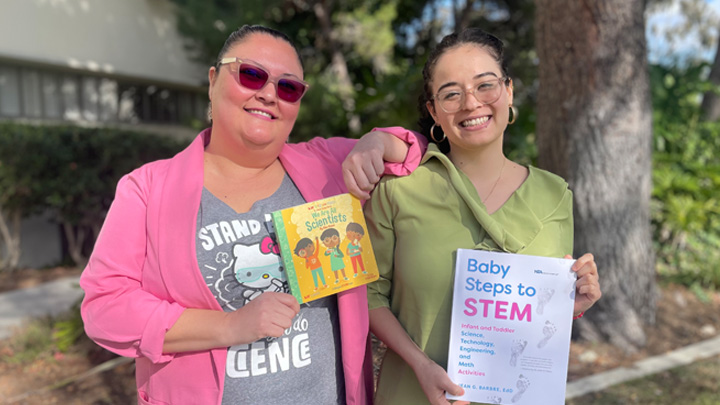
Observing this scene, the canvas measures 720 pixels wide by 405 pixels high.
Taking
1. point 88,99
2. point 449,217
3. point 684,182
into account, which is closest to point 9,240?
point 88,99

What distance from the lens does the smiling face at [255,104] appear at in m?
1.77

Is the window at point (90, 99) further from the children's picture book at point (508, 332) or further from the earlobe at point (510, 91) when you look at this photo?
the children's picture book at point (508, 332)

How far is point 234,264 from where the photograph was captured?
1.73 meters

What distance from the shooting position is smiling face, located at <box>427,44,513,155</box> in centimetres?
174

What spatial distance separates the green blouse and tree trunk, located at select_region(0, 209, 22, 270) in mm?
8114

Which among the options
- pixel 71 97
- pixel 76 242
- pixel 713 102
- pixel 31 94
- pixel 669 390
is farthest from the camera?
pixel 71 97

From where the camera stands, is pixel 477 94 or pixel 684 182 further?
pixel 684 182

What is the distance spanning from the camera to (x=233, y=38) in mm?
1871

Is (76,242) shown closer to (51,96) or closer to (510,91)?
(51,96)

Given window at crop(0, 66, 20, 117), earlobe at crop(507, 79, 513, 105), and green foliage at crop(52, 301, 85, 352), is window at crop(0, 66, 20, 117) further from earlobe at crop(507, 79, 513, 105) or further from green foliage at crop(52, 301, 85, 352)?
earlobe at crop(507, 79, 513, 105)

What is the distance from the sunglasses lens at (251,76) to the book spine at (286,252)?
0.42 meters

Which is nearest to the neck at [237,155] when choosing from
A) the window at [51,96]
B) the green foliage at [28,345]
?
the green foliage at [28,345]

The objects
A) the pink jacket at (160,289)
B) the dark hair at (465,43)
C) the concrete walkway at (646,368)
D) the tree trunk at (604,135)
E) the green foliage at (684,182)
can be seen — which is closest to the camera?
the pink jacket at (160,289)

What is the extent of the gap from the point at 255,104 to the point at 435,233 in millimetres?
703
